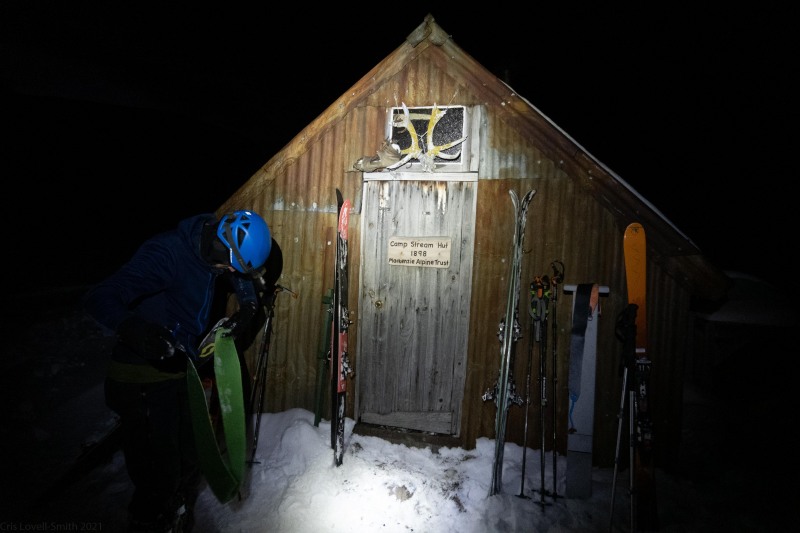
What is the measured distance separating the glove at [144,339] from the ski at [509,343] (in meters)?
3.41

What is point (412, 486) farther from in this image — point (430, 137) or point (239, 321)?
→ point (430, 137)

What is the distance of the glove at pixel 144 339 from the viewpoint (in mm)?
2686

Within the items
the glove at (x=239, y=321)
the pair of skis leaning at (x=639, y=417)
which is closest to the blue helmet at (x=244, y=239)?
the glove at (x=239, y=321)

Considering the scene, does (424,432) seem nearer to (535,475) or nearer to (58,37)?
(535,475)

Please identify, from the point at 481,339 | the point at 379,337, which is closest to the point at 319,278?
the point at 379,337

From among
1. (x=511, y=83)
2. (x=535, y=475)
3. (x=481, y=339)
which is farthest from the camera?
(x=511, y=83)

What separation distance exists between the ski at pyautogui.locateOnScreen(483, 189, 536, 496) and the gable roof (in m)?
0.64

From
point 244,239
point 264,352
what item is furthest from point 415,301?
point 244,239

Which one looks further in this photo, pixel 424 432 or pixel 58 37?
pixel 58 37

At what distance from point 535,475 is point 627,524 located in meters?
0.96

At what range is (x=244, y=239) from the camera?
3.36 meters

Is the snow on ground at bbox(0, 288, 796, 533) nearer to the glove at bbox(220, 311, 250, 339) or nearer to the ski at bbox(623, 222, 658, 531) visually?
the ski at bbox(623, 222, 658, 531)

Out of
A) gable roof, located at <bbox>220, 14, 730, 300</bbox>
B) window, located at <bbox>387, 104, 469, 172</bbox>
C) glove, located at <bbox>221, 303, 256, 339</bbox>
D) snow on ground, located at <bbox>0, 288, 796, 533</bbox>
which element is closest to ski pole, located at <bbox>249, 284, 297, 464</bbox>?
snow on ground, located at <bbox>0, 288, 796, 533</bbox>

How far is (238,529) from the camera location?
3422 mm
